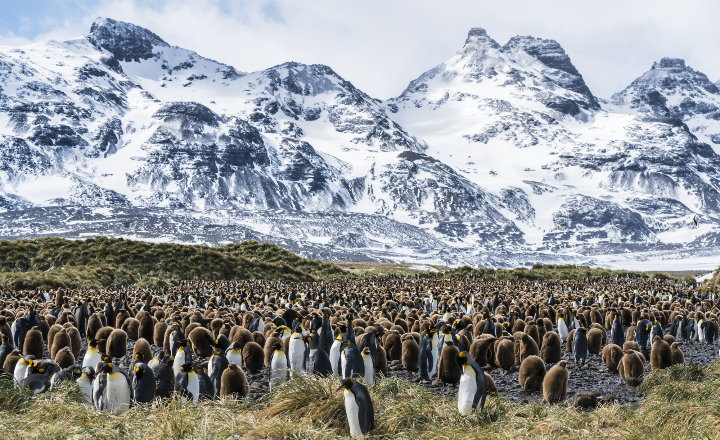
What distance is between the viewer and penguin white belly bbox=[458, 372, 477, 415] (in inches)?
260

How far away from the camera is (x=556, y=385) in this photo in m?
7.89

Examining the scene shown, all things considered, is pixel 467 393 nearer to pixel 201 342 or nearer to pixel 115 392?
pixel 115 392

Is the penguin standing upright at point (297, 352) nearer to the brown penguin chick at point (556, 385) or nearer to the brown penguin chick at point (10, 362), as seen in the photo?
the brown penguin chick at point (556, 385)

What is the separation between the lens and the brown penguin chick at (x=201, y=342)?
1027cm

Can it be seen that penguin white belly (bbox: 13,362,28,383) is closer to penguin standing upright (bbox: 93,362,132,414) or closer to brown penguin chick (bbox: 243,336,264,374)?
penguin standing upright (bbox: 93,362,132,414)

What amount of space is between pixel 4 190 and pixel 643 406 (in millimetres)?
192595

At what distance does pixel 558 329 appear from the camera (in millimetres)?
13805

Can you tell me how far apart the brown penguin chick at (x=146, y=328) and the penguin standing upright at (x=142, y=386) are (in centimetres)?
573

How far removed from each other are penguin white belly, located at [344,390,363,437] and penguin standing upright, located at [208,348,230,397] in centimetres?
251

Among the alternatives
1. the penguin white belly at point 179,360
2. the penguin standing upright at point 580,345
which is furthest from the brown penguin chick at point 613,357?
the penguin white belly at point 179,360

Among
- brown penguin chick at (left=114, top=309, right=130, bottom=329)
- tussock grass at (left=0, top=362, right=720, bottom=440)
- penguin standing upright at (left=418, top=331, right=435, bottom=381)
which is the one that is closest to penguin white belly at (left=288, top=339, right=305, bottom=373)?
tussock grass at (left=0, top=362, right=720, bottom=440)

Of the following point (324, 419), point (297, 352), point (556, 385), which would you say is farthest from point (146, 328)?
point (556, 385)

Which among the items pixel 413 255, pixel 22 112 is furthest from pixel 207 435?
pixel 22 112

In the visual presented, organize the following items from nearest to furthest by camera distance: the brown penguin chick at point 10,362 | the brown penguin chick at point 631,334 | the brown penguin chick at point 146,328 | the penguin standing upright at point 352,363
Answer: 1. the penguin standing upright at point 352,363
2. the brown penguin chick at point 10,362
3. the brown penguin chick at point 146,328
4. the brown penguin chick at point 631,334
